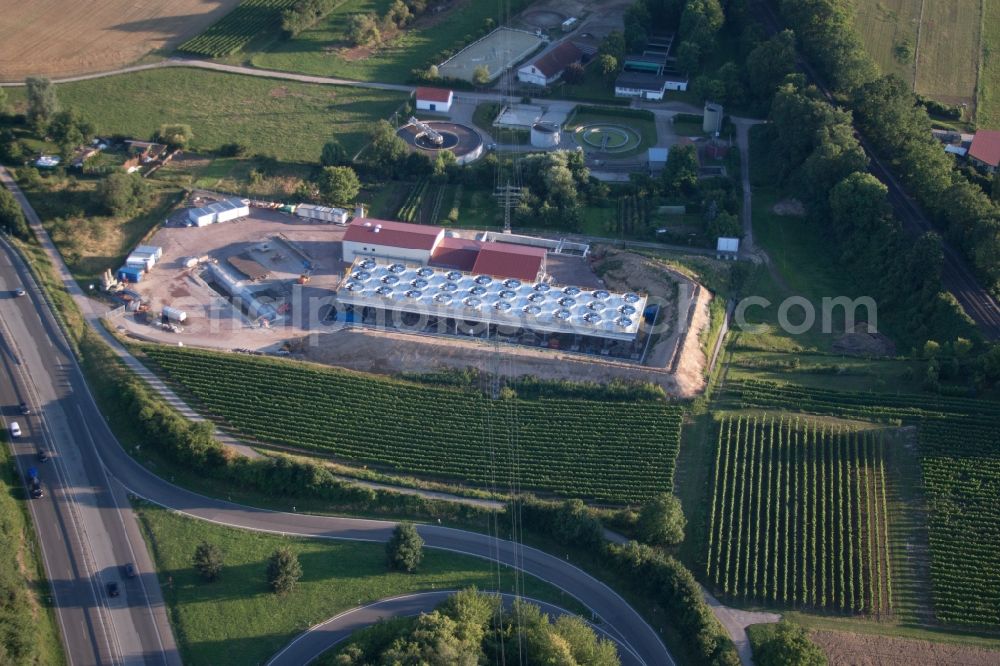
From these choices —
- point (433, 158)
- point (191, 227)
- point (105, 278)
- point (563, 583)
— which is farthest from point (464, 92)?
point (563, 583)

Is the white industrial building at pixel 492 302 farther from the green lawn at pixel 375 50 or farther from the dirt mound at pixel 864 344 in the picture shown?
the green lawn at pixel 375 50

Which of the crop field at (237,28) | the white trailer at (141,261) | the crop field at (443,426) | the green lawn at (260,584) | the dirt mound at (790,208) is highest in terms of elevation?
the crop field at (237,28)

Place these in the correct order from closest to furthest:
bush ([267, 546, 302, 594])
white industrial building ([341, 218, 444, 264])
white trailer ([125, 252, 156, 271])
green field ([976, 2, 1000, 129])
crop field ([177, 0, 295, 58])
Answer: bush ([267, 546, 302, 594]), white trailer ([125, 252, 156, 271]), white industrial building ([341, 218, 444, 264]), green field ([976, 2, 1000, 129]), crop field ([177, 0, 295, 58])

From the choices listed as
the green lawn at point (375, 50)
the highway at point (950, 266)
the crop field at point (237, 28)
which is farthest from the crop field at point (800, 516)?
the crop field at point (237, 28)

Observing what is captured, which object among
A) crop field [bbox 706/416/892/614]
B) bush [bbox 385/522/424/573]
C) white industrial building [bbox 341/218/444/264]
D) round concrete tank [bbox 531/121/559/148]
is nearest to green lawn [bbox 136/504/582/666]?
bush [bbox 385/522/424/573]

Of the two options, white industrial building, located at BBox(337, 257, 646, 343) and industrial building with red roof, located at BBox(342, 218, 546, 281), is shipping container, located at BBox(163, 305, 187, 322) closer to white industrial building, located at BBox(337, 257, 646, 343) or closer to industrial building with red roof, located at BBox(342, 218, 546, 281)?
white industrial building, located at BBox(337, 257, 646, 343)

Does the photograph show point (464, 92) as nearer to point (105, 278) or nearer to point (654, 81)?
point (654, 81)

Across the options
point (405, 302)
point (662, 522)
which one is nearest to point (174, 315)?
point (405, 302)
